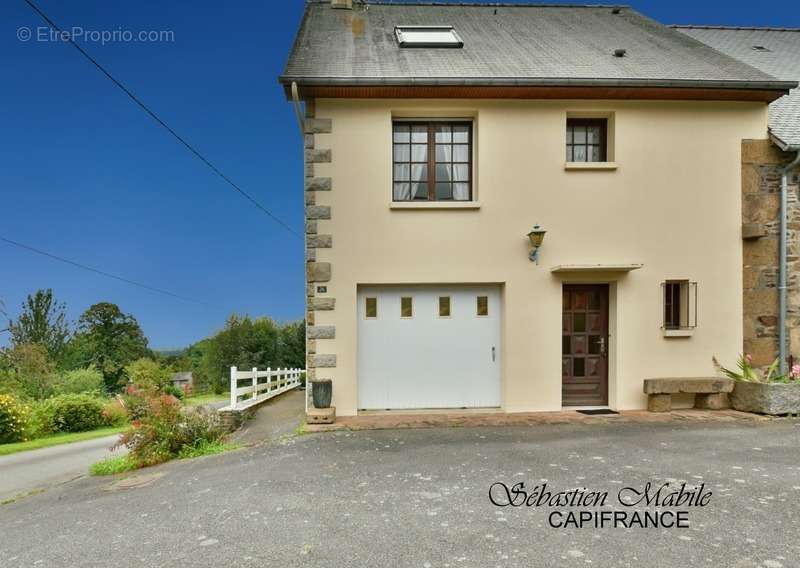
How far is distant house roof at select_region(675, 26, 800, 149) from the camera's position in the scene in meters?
7.96

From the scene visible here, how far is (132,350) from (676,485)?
3448cm

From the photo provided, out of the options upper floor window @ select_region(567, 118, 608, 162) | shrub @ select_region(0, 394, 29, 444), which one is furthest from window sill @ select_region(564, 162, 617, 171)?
shrub @ select_region(0, 394, 29, 444)

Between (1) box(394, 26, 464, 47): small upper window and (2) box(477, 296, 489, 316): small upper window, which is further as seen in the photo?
(1) box(394, 26, 464, 47): small upper window

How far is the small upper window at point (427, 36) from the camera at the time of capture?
344 inches

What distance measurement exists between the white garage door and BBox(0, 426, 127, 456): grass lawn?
371 inches

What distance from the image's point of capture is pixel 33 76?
17.4 meters

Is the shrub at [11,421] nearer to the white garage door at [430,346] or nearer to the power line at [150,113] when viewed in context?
the power line at [150,113]

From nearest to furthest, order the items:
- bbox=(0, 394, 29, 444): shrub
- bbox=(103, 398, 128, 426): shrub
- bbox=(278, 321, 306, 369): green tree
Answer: bbox=(0, 394, 29, 444): shrub → bbox=(103, 398, 128, 426): shrub → bbox=(278, 321, 306, 369): green tree

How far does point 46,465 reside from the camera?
28.8 feet

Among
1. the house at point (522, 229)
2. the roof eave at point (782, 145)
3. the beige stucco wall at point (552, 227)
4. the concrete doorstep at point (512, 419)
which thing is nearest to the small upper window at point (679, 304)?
the house at point (522, 229)

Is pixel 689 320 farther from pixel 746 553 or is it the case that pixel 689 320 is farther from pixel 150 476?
pixel 150 476

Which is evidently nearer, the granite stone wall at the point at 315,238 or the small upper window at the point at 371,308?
the granite stone wall at the point at 315,238

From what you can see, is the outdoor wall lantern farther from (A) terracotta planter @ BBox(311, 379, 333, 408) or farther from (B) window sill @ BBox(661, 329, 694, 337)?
(A) terracotta planter @ BBox(311, 379, 333, 408)
